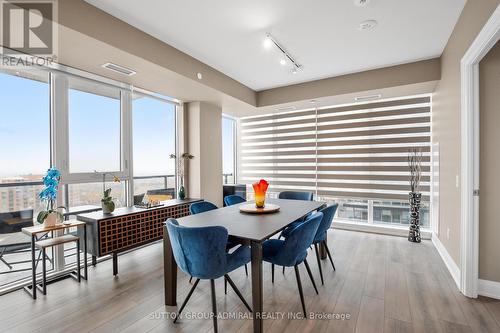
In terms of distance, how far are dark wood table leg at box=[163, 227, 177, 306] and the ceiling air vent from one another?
2105 mm

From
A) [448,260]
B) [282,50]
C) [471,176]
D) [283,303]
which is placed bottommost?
[283,303]

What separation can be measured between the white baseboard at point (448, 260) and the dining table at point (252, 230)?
1602mm

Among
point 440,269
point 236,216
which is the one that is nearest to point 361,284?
point 440,269

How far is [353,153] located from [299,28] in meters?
2.92

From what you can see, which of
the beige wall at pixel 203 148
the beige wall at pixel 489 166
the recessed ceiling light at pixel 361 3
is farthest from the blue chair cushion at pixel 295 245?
the beige wall at pixel 203 148

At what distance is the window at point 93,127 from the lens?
10.5 ft

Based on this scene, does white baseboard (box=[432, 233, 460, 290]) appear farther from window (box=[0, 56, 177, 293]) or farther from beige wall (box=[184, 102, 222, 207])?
window (box=[0, 56, 177, 293])

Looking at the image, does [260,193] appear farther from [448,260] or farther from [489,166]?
[448,260]

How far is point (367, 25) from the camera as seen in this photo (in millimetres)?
2656

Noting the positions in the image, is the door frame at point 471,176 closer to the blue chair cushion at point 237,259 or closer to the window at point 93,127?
the blue chair cushion at point 237,259

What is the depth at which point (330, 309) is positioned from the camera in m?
2.22

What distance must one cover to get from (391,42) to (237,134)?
162 inches

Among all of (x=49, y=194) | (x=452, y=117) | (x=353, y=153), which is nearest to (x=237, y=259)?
(x=49, y=194)

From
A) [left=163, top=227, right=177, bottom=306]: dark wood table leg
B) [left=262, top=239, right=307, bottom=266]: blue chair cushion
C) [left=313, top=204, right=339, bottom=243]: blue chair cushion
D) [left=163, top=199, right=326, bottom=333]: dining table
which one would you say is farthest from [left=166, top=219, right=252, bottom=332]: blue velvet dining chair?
[left=313, top=204, right=339, bottom=243]: blue chair cushion
